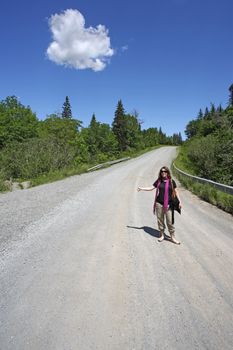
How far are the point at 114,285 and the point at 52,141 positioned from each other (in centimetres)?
2743

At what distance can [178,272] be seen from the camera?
5.05 metres

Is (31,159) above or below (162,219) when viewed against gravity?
above

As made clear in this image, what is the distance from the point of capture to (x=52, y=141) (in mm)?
30484

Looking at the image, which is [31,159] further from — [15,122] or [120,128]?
[120,128]

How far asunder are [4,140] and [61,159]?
26.3 meters

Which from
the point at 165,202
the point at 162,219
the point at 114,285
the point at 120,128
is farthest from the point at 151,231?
the point at 120,128

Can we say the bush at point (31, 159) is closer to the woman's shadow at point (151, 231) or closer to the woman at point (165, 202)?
the woman's shadow at point (151, 231)

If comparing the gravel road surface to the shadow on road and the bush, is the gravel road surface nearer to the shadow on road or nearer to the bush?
the shadow on road

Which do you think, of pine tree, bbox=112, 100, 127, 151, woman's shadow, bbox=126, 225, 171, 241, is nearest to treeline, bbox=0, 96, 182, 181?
pine tree, bbox=112, 100, 127, 151

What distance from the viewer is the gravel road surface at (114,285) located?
331 centimetres

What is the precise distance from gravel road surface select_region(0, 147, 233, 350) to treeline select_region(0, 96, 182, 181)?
14.8 m

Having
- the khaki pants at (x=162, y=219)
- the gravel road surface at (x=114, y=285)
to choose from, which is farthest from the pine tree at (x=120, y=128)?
the khaki pants at (x=162, y=219)

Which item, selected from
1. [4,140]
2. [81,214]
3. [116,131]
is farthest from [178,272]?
[116,131]

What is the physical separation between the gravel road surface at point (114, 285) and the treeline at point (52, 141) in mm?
14767
